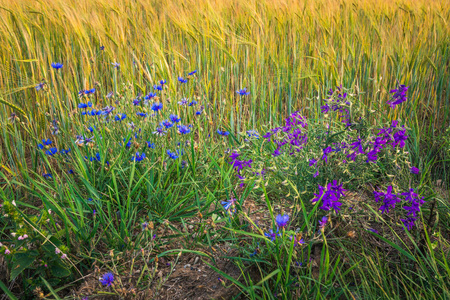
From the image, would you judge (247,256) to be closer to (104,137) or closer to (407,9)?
(104,137)

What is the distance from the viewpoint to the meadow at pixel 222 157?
118 centimetres

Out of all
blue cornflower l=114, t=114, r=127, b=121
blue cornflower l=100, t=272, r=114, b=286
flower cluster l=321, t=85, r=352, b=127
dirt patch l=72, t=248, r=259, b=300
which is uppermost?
flower cluster l=321, t=85, r=352, b=127

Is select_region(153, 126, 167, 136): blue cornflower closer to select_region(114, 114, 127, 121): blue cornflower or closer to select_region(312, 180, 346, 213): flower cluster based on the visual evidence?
select_region(114, 114, 127, 121): blue cornflower

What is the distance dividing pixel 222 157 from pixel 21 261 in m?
0.94

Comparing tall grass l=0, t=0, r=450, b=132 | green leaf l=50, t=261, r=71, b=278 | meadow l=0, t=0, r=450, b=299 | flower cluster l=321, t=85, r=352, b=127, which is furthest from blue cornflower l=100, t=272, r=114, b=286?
tall grass l=0, t=0, r=450, b=132

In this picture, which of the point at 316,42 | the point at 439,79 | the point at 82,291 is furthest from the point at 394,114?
the point at 82,291

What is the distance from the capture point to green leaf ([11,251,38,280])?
→ 1.15 metres

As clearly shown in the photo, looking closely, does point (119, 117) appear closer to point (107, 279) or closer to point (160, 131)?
point (160, 131)

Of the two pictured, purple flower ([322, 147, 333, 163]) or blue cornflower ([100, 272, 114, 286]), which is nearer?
blue cornflower ([100, 272, 114, 286])

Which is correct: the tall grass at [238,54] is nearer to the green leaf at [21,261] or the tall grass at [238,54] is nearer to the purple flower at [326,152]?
the purple flower at [326,152]

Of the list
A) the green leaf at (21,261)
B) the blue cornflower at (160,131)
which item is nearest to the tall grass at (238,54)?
the blue cornflower at (160,131)

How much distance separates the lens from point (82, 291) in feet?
4.02

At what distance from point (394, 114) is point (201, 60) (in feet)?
4.30

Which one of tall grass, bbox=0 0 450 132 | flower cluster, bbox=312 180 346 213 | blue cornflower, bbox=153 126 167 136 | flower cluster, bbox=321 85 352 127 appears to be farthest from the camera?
tall grass, bbox=0 0 450 132
